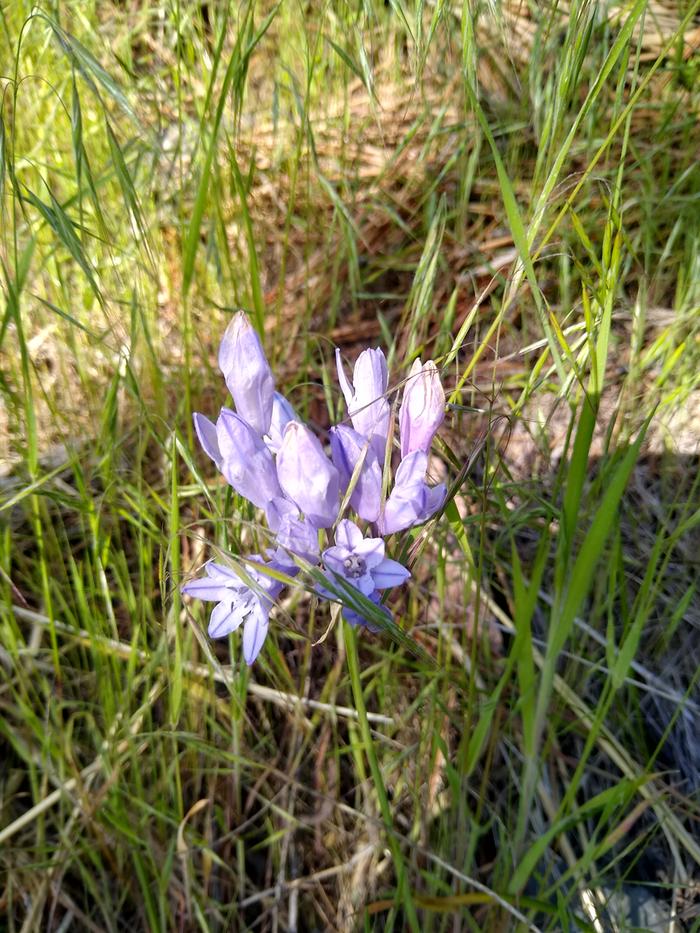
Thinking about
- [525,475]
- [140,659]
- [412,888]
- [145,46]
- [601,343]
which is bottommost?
[412,888]

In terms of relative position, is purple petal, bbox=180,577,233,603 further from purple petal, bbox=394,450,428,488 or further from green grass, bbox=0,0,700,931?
purple petal, bbox=394,450,428,488

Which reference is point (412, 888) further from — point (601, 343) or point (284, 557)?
point (601, 343)

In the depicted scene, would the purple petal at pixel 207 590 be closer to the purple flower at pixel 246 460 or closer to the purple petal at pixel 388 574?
the purple flower at pixel 246 460

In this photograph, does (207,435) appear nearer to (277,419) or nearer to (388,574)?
(277,419)

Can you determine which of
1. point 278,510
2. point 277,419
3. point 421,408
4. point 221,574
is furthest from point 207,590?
point 421,408

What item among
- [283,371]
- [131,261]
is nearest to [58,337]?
[131,261]

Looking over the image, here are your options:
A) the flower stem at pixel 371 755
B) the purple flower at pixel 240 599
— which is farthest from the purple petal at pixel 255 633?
the flower stem at pixel 371 755
